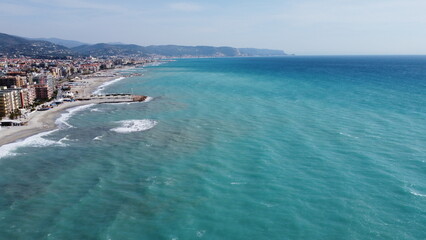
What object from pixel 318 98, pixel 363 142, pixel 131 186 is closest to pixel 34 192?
pixel 131 186

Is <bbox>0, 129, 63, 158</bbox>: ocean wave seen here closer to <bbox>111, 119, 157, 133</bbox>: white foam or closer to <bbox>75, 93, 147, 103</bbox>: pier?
<bbox>111, 119, 157, 133</bbox>: white foam

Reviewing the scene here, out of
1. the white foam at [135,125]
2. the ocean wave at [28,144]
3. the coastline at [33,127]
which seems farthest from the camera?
the white foam at [135,125]

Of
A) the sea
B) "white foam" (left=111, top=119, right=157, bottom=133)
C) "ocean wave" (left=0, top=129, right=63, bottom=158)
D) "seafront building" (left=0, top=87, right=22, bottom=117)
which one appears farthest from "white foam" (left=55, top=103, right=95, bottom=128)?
"seafront building" (left=0, top=87, right=22, bottom=117)

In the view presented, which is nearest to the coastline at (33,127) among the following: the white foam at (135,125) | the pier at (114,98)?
the white foam at (135,125)

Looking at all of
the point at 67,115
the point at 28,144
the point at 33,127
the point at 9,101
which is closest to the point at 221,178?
the point at 28,144

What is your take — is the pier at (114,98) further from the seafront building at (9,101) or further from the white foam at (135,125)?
the white foam at (135,125)

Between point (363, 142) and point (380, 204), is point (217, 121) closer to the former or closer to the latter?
point (363, 142)
